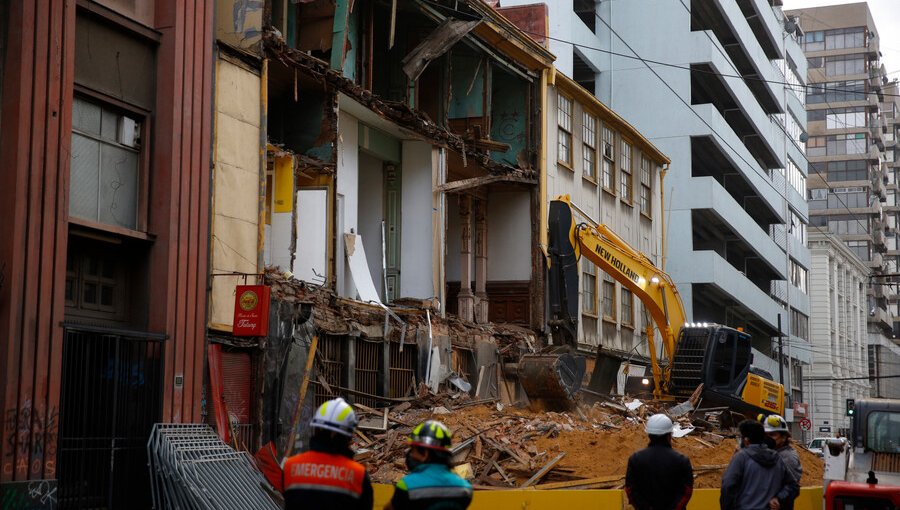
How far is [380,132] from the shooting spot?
25312 mm

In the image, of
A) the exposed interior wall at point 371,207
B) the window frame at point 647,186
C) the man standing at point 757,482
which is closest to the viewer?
the man standing at point 757,482

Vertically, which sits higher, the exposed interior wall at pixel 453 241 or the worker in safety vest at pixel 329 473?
the exposed interior wall at pixel 453 241

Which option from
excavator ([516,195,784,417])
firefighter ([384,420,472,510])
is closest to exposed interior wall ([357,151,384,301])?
A: excavator ([516,195,784,417])

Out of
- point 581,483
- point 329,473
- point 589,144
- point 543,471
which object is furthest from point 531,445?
point 589,144

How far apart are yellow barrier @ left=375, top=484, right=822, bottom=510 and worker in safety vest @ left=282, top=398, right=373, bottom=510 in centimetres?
738

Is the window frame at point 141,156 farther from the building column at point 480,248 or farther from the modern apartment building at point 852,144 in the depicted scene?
the modern apartment building at point 852,144

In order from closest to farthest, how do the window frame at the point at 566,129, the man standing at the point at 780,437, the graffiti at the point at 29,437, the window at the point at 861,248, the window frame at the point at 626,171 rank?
the man standing at the point at 780,437, the graffiti at the point at 29,437, the window frame at the point at 566,129, the window frame at the point at 626,171, the window at the point at 861,248

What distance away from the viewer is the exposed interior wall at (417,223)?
1002 inches

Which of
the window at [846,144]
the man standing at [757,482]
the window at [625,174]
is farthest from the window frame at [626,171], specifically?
the window at [846,144]

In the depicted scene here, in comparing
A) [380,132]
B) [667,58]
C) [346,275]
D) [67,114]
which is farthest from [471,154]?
[667,58]

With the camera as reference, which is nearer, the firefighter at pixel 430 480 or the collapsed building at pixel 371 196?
the firefighter at pixel 430 480

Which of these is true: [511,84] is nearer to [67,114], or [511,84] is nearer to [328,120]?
[328,120]

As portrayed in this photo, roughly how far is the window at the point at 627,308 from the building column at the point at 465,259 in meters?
8.96

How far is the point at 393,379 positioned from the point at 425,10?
824 centimetres
